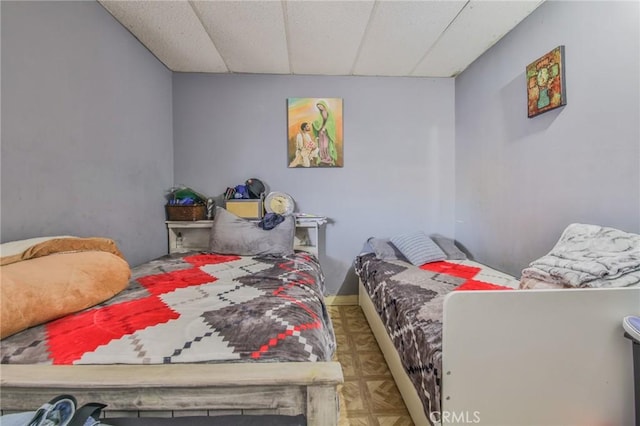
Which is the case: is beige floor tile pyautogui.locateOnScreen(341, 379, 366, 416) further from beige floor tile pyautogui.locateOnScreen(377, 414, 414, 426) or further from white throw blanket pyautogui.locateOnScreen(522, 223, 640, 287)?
white throw blanket pyautogui.locateOnScreen(522, 223, 640, 287)

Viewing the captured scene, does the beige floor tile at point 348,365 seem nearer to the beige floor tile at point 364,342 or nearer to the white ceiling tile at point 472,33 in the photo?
the beige floor tile at point 364,342

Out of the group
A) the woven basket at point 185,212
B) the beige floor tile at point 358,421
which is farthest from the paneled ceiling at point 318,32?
the beige floor tile at point 358,421

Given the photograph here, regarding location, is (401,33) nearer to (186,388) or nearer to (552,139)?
(552,139)

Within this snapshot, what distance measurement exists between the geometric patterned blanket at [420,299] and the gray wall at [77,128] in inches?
70.4

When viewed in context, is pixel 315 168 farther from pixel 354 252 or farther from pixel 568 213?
pixel 568 213

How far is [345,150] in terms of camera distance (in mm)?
2670

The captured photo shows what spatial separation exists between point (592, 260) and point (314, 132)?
2.15 metres

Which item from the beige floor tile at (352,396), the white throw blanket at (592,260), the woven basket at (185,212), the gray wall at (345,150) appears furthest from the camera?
the gray wall at (345,150)

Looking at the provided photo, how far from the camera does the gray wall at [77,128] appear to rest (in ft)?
3.84

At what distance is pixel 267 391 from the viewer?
75 centimetres

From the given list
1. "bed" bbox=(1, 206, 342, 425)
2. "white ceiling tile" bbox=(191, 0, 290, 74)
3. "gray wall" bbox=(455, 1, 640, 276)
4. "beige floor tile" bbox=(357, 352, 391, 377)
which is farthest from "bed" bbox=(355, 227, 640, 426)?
"white ceiling tile" bbox=(191, 0, 290, 74)

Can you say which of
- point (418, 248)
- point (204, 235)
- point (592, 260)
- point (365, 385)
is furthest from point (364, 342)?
point (204, 235)

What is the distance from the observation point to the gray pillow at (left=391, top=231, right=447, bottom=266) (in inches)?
88.1

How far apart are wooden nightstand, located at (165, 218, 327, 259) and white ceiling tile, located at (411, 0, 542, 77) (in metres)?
1.72
